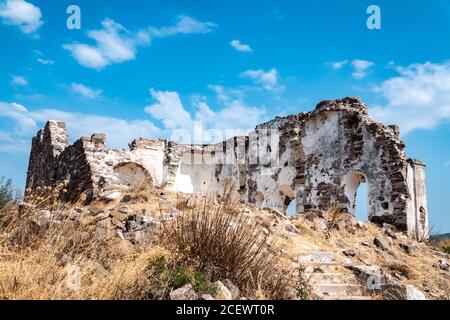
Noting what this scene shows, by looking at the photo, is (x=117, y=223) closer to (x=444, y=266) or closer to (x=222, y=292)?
(x=222, y=292)

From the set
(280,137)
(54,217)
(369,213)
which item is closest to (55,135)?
(280,137)

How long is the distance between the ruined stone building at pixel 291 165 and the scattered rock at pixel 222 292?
19.3 ft

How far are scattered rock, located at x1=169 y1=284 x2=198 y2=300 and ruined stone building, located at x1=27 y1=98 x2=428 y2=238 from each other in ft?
19.7

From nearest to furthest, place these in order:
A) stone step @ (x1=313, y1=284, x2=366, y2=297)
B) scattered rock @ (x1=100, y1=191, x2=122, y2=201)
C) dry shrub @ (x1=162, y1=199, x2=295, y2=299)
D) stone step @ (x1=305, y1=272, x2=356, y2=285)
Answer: dry shrub @ (x1=162, y1=199, x2=295, y2=299) < stone step @ (x1=313, y1=284, x2=366, y2=297) < stone step @ (x1=305, y1=272, x2=356, y2=285) < scattered rock @ (x1=100, y1=191, x2=122, y2=201)

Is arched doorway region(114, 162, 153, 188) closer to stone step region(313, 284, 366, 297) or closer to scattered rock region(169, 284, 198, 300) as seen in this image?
stone step region(313, 284, 366, 297)

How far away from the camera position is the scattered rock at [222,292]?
13.0 feet

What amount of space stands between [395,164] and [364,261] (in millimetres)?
5468

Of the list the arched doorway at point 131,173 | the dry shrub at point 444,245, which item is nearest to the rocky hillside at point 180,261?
the dry shrub at point 444,245

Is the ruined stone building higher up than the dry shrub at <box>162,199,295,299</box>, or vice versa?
the ruined stone building

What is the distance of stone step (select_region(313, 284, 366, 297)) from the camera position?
571 centimetres

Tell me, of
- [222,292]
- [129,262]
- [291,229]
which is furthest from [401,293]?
[129,262]

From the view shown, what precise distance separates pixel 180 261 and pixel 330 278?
8.82ft

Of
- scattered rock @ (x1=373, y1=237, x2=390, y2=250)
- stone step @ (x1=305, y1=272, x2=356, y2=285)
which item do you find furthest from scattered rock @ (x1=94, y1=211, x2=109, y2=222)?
scattered rock @ (x1=373, y1=237, x2=390, y2=250)

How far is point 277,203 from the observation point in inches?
659
